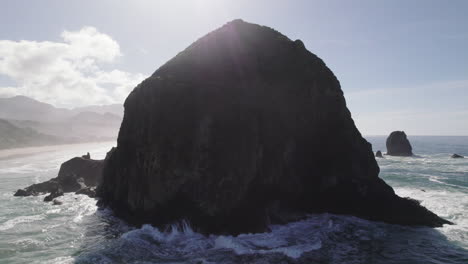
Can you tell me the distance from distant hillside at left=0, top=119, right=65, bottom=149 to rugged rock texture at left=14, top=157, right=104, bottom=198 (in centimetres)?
10769

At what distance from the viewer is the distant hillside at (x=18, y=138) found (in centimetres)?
14129

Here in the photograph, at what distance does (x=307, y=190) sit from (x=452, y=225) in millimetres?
12316

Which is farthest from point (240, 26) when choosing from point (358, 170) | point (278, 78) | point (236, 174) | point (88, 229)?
point (88, 229)

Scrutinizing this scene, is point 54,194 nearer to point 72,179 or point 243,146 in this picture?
point 72,179

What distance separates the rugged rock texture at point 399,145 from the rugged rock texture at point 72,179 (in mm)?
93882

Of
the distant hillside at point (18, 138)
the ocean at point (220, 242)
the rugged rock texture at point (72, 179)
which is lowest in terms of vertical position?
the ocean at point (220, 242)

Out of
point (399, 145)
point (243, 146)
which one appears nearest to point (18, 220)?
point (243, 146)

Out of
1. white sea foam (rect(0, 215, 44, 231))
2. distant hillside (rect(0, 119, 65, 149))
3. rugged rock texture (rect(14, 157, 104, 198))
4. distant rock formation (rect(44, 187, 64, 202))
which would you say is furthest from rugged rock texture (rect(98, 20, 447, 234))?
distant hillside (rect(0, 119, 65, 149))

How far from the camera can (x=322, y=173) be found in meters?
29.4

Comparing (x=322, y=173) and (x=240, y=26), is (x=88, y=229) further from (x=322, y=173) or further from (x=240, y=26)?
(x=240, y=26)

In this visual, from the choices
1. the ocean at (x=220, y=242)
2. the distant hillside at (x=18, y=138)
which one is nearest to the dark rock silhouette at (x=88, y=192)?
the ocean at (x=220, y=242)

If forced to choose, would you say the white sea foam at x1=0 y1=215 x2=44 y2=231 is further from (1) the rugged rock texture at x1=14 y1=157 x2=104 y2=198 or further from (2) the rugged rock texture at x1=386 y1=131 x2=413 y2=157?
(2) the rugged rock texture at x1=386 y1=131 x2=413 y2=157

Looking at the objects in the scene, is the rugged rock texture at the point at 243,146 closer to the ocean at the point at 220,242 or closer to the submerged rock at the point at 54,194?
the ocean at the point at 220,242

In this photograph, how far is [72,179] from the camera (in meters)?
43.8
